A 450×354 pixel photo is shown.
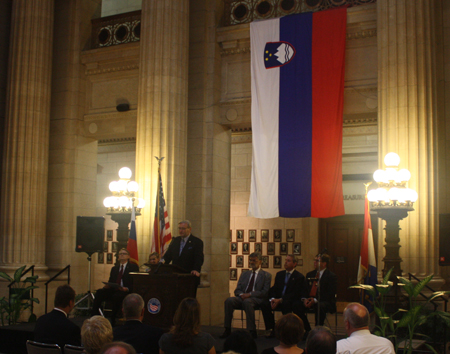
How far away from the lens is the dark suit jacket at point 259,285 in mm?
8932

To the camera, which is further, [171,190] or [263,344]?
[171,190]

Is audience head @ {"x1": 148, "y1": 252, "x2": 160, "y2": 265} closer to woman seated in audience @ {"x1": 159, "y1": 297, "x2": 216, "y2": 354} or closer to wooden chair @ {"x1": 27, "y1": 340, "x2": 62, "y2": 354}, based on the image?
wooden chair @ {"x1": 27, "y1": 340, "x2": 62, "y2": 354}

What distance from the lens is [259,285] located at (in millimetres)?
9070

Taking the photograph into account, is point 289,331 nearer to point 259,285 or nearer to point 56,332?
point 56,332

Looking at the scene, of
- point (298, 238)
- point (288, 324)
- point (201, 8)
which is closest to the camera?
point (288, 324)

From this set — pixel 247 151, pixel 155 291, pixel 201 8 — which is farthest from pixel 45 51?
pixel 155 291

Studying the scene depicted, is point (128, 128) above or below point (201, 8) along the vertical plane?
below

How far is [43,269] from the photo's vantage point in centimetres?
1250

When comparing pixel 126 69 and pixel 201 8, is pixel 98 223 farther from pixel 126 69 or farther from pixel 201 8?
pixel 201 8

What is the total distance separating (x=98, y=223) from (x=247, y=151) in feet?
18.5

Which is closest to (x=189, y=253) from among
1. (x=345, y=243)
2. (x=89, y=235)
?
(x=89, y=235)

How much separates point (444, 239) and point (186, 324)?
5.29 meters

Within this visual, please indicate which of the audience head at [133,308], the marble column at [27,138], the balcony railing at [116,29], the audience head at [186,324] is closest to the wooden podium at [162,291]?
the audience head at [133,308]

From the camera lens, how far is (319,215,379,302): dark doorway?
14.6m
